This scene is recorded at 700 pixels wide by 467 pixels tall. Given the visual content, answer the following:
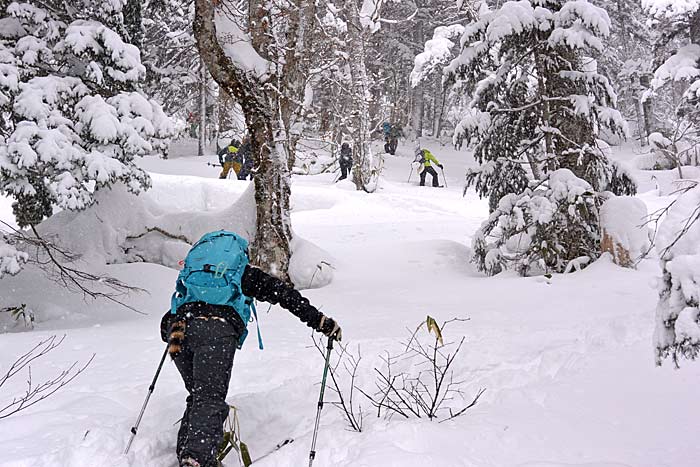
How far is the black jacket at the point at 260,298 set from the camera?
353 cm

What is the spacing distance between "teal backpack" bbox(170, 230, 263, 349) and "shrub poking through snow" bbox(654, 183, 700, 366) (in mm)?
2320

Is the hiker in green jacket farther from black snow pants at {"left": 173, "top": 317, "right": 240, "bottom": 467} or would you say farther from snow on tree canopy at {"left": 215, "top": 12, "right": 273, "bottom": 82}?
black snow pants at {"left": 173, "top": 317, "right": 240, "bottom": 467}

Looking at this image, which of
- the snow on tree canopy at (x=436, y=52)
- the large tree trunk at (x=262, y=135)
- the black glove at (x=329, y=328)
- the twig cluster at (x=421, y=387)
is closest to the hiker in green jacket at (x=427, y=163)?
the snow on tree canopy at (x=436, y=52)

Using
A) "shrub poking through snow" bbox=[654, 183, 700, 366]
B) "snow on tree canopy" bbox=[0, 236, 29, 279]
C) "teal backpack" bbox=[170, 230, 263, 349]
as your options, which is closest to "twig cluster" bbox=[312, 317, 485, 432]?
"teal backpack" bbox=[170, 230, 263, 349]

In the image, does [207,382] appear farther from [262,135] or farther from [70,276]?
[262,135]

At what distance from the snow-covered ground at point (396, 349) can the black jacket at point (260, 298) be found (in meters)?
0.79

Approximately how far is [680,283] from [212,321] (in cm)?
249

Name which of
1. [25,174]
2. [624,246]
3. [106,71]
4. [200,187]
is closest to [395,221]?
[200,187]

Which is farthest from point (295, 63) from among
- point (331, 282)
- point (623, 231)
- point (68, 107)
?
point (623, 231)

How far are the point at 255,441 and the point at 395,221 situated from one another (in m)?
10.7

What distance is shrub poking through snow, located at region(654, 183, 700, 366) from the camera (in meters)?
2.59

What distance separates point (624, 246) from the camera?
27.4 ft

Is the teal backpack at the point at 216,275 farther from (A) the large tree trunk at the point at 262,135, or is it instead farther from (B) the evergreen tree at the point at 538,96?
(B) the evergreen tree at the point at 538,96

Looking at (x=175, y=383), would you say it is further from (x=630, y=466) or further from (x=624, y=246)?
(x=624, y=246)
